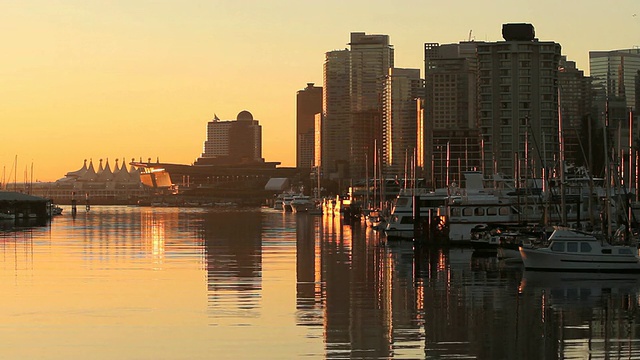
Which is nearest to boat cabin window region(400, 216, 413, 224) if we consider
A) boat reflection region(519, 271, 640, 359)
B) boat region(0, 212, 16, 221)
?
boat reflection region(519, 271, 640, 359)

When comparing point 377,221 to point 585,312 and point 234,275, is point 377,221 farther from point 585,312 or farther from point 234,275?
point 585,312

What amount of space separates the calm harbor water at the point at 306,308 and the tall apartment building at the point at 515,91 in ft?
362

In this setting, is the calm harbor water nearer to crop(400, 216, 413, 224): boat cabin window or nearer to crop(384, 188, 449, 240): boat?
crop(384, 188, 449, 240): boat

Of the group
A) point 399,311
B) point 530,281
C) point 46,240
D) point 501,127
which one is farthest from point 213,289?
point 501,127

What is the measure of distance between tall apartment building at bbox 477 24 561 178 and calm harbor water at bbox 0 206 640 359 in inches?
4342

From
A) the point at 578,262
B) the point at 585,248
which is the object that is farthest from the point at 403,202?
the point at 578,262

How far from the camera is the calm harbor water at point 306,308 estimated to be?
31.6m

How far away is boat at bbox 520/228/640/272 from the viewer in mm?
52844

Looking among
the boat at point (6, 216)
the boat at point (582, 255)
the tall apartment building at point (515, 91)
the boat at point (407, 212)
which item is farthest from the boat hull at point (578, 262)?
the tall apartment building at point (515, 91)

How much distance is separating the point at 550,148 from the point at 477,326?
147605mm

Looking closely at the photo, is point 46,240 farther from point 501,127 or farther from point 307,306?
point 501,127

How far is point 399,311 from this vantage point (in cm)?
3934

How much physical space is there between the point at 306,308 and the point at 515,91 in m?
141

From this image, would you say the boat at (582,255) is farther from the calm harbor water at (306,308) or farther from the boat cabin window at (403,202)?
the boat cabin window at (403,202)
